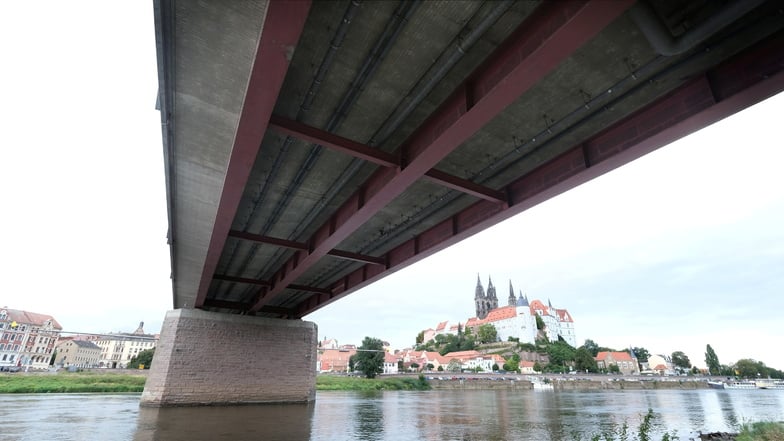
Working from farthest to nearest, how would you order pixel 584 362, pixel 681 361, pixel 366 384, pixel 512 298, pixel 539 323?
pixel 512 298 → pixel 681 361 → pixel 539 323 → pixel 584 362 → pixel 366 384

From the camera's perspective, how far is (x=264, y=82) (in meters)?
5.78

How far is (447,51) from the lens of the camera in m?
6.70

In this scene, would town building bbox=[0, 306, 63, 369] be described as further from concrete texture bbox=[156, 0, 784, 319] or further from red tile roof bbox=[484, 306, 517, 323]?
red tile roof bbox=[484, 306, 517, 323]

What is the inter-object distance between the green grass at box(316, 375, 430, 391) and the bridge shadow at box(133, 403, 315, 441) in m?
36.4

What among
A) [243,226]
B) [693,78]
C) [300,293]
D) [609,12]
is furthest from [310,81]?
[300,293]

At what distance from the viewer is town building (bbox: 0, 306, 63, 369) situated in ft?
261

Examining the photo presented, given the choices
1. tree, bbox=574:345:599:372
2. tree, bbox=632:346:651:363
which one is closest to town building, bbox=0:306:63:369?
tree, bbox=574:345:599:372

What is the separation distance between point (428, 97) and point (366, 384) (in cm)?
6172

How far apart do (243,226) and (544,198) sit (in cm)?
1079

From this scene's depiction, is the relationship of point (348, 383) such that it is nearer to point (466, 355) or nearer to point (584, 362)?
point (466, 355)

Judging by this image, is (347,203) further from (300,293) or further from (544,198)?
(300,293)

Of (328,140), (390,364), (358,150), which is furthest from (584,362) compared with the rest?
(328,140)

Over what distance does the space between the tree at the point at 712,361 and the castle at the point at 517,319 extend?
43.4m

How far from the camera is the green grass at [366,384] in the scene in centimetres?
5734
